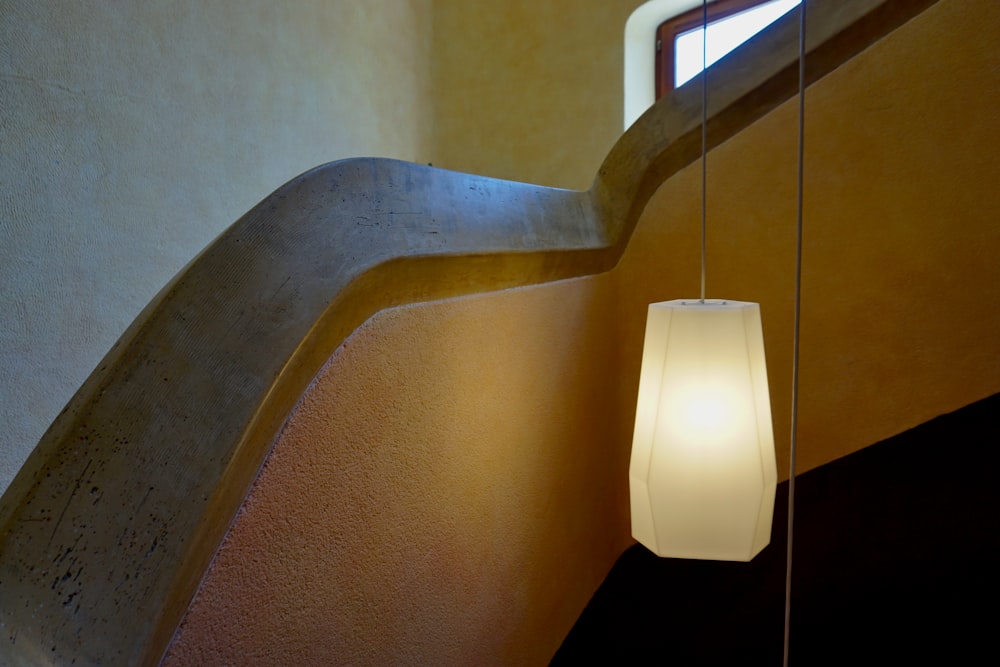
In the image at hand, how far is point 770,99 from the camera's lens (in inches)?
60.3

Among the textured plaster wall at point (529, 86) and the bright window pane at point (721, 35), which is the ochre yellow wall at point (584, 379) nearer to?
the bright window pane at point (721, 35)

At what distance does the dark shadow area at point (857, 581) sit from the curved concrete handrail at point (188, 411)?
1199mm

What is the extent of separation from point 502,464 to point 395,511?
13.8 inches

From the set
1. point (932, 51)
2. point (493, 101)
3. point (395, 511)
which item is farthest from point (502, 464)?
point (493, 101)

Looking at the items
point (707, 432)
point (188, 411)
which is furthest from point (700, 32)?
point (188, 411)

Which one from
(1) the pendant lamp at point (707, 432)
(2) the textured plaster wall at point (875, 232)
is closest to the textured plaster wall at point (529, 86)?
(2) the textured plaster wall at point (875, 232)

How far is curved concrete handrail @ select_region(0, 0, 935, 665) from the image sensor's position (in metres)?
0.54

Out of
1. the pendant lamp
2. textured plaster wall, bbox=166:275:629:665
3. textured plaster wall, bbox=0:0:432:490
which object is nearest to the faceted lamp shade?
the pendant lamp

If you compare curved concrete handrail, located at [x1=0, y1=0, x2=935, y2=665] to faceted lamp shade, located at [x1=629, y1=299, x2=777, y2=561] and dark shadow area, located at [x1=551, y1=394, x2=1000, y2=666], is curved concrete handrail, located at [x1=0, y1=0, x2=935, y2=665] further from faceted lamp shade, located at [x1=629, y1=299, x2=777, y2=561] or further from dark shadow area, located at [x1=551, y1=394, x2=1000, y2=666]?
dark shadow area, located at [x1=551, y1=394, x2=1000, y2=666]

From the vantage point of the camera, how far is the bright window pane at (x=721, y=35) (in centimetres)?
296

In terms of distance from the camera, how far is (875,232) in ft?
4.81

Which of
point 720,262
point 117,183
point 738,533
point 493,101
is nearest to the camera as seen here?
point 738,533

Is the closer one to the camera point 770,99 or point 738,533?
point 738,533

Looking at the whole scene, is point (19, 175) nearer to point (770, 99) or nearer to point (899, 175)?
point (770, 99)
